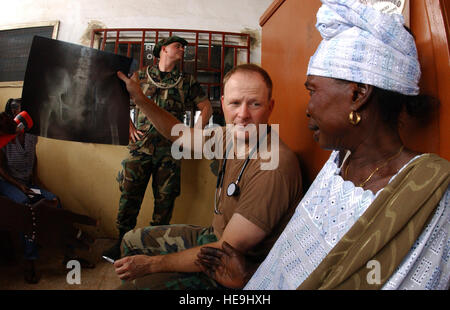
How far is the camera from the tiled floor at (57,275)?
172 cm

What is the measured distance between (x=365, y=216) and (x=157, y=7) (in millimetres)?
3317

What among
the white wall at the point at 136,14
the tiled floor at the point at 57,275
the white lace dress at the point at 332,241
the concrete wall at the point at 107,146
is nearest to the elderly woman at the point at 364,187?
the white lace dress at the point at 332,241

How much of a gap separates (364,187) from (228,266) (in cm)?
38

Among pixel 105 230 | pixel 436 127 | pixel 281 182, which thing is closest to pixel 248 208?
pixel 281 182

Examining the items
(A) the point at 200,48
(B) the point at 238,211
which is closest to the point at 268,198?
(B) the point at 238,211

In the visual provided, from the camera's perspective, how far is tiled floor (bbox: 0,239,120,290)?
1718 mm

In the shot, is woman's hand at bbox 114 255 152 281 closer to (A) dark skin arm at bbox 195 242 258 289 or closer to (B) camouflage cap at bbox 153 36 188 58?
(A) dark skin arm at bbox 195 242 258 289

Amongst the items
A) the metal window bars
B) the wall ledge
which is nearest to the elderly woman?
the wall ledge

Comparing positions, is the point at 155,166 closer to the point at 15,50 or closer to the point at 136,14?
the point at 136,14

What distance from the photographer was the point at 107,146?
2.46 m

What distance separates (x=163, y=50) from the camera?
219 centimetres

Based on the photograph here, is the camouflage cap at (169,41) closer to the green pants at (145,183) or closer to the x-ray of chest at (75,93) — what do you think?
the green pants at (145,183)

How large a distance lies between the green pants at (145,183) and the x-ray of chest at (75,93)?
85cm

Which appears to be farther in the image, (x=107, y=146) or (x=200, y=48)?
(x=200, y=48)
